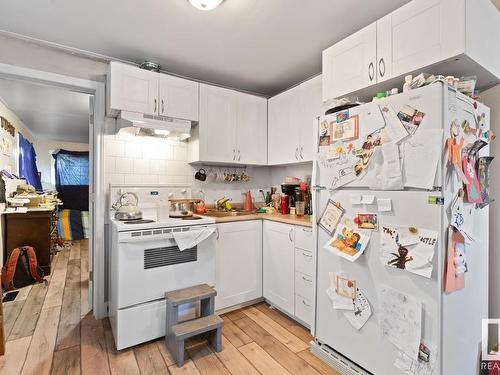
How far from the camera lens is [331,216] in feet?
5.59

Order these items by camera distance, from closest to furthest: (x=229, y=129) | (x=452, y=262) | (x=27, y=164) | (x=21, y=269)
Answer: (x=452, y=262) < (x=229, y=129) < (x=21, y=269) < (x=27, y=164)

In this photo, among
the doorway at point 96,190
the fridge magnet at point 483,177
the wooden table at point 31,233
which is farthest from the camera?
the wooden table at point 31,233

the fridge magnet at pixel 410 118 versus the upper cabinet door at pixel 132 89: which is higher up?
the upper cabinet door at pixel 132 89

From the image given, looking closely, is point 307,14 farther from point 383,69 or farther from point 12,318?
point 12,318

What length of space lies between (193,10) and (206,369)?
243 centimetres

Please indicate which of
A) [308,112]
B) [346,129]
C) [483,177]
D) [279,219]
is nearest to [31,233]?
[279,219]

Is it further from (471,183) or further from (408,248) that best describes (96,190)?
(471,183)

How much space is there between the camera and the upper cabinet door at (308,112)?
7.84 ft

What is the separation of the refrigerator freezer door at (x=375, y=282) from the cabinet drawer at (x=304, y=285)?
27 cm

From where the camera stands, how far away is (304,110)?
2545 millimetres

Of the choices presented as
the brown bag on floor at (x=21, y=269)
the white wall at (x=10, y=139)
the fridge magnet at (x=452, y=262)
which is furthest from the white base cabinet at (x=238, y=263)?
the white wall at (x=10, y=139)

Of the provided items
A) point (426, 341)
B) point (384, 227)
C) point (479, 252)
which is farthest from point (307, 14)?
point (426, 341)

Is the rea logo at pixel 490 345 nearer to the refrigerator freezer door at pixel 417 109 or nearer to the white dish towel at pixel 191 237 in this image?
the refrigerator freezer door at pixel 417 109

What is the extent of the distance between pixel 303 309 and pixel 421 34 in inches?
81.6
